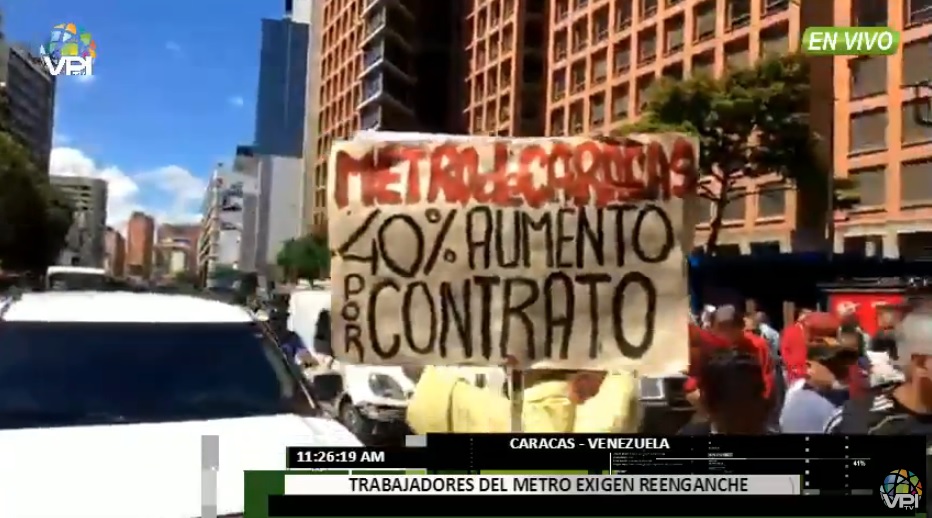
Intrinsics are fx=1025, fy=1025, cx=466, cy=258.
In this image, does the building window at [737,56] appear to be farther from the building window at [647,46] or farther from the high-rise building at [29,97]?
the high-rise building at [29,97]

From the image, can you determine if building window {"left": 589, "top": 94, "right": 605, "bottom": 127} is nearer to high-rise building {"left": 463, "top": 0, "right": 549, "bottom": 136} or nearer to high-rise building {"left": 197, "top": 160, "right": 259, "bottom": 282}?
high-rise building {"left": 463, "top": 0, "right": 549, "bottom": 136}

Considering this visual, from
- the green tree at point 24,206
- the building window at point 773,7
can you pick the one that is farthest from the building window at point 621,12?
the green tree at point 24,206

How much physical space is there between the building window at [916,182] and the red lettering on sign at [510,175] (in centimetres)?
78

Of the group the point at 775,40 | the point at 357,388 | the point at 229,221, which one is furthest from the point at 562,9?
the point at 357,388

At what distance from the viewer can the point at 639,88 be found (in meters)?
3.09

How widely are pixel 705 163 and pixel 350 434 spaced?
4.15 feet

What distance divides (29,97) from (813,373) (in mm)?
2549

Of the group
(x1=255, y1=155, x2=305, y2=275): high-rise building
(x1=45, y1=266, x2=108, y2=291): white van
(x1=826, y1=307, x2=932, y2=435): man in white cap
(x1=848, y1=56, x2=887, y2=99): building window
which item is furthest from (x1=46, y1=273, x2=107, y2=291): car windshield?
(x1=848, y1=56, x2=887, y2=99): building window

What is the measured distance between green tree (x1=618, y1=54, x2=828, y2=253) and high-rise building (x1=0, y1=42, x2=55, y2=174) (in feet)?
5.34

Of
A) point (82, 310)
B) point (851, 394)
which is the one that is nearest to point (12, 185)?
point (82, 310)

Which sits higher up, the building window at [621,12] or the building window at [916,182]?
the building window at [621,12]

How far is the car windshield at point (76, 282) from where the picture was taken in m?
3.03

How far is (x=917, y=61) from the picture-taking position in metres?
3.05

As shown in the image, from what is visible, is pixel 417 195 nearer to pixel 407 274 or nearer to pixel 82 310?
pixel 407 274
